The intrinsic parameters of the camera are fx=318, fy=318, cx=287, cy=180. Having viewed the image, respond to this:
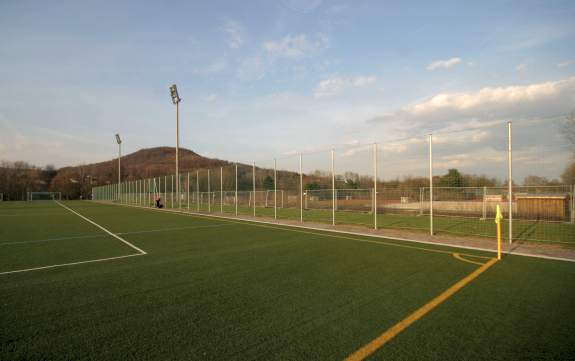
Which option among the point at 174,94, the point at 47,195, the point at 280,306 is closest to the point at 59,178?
the point at 47,195

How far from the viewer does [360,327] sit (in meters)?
3.42

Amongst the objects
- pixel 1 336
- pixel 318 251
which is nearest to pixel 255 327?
pixel 1 336

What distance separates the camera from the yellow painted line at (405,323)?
2.88 m

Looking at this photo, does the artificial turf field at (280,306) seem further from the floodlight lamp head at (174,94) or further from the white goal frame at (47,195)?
the white goal frame at (47,195)

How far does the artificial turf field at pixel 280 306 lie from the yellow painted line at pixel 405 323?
58mm

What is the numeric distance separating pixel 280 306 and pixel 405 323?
149 cm

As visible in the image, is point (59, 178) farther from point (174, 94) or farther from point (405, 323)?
point (405, 323)

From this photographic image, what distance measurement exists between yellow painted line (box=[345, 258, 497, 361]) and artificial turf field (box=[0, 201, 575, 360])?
0.19 ft

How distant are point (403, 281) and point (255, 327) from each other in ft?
9.24

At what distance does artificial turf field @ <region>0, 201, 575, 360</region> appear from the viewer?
9.82ft

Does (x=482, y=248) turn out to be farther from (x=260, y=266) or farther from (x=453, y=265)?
(x=260, y=266)

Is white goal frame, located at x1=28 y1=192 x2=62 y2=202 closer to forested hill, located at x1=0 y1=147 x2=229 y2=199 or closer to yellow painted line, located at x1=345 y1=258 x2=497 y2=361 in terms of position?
forested hill, located at x1=0 y1=147 x2=229 y2=199

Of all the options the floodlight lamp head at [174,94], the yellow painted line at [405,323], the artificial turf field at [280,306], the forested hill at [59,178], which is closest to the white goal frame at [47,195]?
the forested hill at [59,178]

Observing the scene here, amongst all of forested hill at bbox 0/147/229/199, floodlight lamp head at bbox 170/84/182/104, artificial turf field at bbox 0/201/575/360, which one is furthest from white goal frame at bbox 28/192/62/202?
artificial turf field at bbox 0/201/575/360
